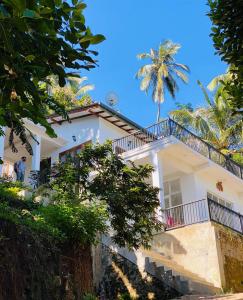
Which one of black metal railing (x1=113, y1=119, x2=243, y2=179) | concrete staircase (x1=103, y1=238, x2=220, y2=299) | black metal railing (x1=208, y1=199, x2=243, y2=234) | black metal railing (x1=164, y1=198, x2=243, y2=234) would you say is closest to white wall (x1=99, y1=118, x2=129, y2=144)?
black metal railing (x1=113, y1=119, x2=243, y2=179)

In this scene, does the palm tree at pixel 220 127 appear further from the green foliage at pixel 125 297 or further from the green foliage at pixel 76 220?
the green foliage at pixel 76 220

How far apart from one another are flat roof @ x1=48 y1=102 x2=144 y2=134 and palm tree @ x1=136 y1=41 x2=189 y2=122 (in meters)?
14.6

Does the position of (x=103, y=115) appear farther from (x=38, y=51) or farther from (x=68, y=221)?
(x=38, y=51)

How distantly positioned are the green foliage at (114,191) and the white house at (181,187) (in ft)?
4.52

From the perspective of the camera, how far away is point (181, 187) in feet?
68.8

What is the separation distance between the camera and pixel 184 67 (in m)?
40.0

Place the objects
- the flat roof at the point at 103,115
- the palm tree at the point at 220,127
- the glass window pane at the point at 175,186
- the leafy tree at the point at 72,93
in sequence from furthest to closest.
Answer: the leafy tree at the point at 72,93 → the palm tree at the point at 220,127 → the flat roof at the point at 103,115 → the glass window pane at the point at 175,186

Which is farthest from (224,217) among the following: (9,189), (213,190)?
(9,189)

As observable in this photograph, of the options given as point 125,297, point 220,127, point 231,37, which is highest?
point 220,127

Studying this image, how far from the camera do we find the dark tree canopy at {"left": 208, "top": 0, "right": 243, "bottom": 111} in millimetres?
6199

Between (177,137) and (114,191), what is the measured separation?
7002mm

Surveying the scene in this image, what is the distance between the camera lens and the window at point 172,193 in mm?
20969

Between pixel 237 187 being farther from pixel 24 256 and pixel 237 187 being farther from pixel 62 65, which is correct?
pixel 62 65

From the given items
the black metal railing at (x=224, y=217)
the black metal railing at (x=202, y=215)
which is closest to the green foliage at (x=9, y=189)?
the black metal railing at (x=202, y=215)
